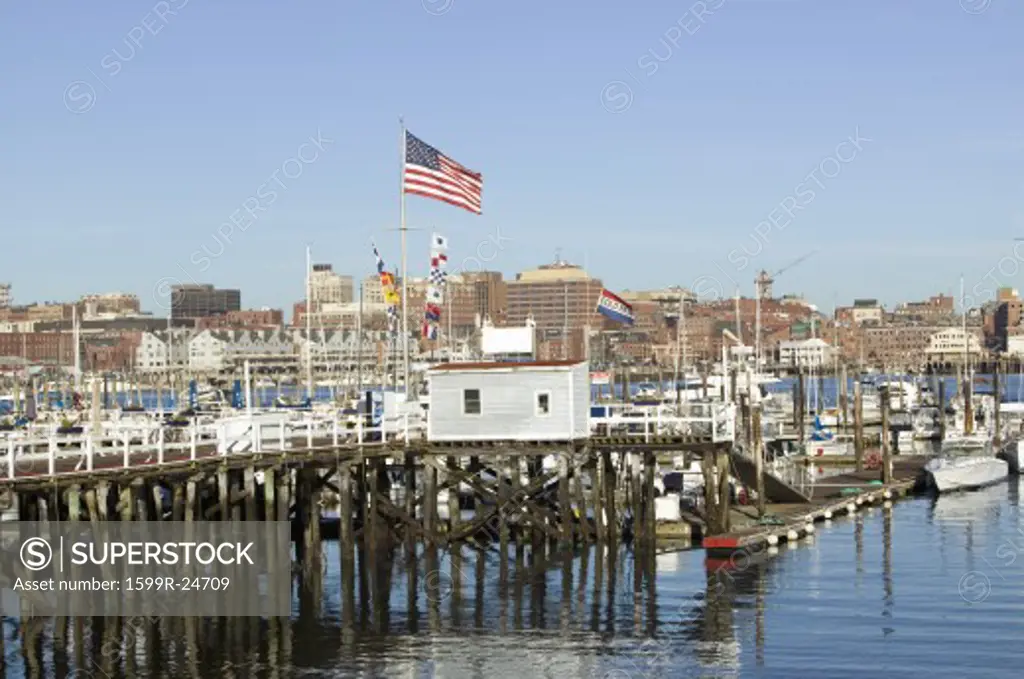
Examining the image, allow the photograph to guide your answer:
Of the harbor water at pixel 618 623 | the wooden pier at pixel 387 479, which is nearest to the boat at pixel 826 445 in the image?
the wooden pier at pixel 387 479

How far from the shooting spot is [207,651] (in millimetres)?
40750

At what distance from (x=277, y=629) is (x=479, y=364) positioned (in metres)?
14.7

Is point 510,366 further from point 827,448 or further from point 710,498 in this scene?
point 827,448

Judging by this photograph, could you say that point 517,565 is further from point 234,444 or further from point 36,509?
point 36,509

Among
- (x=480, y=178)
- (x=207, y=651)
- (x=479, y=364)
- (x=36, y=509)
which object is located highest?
(x=480, y=178)

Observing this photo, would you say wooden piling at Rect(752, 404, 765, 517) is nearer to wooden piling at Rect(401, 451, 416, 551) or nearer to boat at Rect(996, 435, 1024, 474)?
wooden piling at Rect(401, 451, 416, 551)

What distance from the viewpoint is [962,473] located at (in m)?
79.8

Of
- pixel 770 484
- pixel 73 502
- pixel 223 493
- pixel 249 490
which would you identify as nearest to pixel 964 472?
pixel 770 484

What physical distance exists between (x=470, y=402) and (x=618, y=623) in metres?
12.8

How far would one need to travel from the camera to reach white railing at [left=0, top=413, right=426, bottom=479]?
43.4 m

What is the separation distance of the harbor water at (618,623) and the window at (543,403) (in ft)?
15.9

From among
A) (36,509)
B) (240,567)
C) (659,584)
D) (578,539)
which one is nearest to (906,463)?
(578,539)

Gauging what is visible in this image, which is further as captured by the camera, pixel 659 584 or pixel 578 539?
pixel 578 539

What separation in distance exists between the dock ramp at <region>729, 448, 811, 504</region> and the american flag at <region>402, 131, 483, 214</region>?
14.1m
